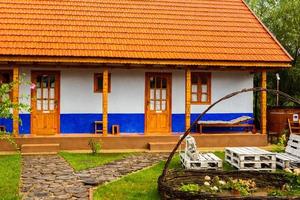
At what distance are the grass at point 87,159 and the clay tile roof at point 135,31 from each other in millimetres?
2975

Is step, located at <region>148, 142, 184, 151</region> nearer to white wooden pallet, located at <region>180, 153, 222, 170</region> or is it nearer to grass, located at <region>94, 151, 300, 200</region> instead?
white wooden pallet, located at <region>180, 153, 222, 170</region>

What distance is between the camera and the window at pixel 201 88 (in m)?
15.1

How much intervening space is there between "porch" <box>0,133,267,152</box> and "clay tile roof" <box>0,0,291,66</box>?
2.45 metres

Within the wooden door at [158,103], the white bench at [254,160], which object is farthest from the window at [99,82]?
the white bench at [254,160]

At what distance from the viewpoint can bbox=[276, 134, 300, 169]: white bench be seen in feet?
33.5

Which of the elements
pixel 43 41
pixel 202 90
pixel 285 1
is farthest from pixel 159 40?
→ pixel 285 1

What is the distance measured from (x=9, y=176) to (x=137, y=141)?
5029 mm

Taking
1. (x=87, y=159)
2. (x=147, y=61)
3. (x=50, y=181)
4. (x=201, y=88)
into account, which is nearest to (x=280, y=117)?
(x=201, y=88)

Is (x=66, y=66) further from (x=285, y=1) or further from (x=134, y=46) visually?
(x=285, y=1)

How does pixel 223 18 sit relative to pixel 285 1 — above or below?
below

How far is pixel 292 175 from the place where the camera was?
8.61m

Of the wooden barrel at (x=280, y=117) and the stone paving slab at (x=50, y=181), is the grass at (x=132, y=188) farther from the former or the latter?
the wooden barrel at (x=280, y=117)

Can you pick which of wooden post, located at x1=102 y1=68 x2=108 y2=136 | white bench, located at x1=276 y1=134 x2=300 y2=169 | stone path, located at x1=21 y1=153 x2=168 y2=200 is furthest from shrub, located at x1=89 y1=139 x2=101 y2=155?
white bench, located at x1=276 y1=134 x2=300 y2=169

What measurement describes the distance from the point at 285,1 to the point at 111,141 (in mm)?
12916
